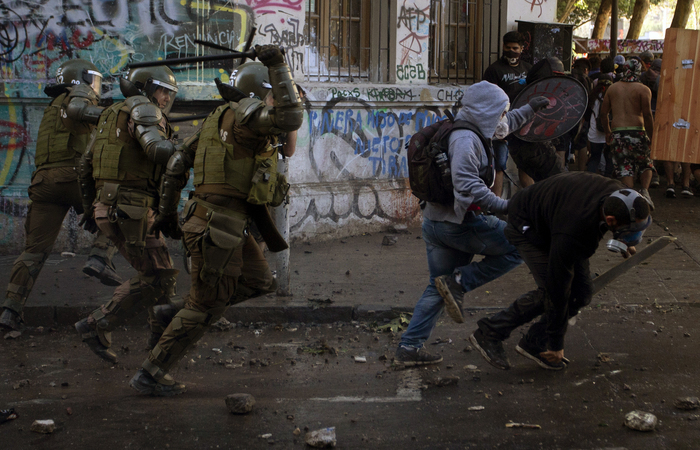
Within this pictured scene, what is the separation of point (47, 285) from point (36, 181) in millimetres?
1144

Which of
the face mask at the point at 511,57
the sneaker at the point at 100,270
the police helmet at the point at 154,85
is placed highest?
the face mask at the point at 511,57

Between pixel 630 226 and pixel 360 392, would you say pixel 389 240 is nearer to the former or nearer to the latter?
pixel 360 392

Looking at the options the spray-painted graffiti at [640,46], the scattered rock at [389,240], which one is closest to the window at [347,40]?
the scattered rock at [389,240]

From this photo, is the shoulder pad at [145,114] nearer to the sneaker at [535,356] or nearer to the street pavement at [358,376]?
the street pavement at [358,376]

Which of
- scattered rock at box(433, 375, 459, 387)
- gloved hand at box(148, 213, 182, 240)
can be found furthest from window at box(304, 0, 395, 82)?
scattered rock at box(433, 375, 459, 387)

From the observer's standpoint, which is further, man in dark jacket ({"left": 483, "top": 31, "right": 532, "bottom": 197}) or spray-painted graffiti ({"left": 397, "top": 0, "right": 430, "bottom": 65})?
man in dark jacket ({"left": 483, "top": 31, "right": 532, "bottom": 197})

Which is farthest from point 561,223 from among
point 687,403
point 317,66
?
point 317,66

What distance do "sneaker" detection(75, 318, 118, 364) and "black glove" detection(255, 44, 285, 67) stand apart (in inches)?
80.9

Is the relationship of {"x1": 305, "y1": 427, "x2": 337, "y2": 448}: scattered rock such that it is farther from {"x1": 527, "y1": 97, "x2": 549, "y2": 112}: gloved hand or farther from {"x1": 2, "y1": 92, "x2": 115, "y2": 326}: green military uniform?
{"x1": 2, "y1": 92, "x2": 115, "y2": 326}: green military uniform

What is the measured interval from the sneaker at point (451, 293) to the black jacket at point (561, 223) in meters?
0.49

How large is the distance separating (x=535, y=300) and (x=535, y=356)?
38 cm

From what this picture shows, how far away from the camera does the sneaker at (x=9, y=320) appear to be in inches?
200

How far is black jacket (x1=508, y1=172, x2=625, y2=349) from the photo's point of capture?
352 centimetres

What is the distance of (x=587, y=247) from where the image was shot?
3592mm
